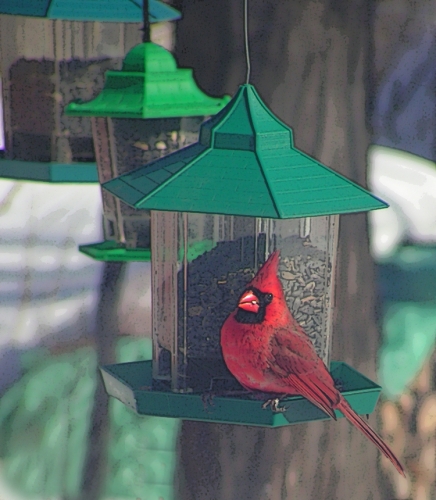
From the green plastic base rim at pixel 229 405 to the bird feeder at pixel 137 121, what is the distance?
1.79ft

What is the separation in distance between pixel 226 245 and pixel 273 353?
27 cm

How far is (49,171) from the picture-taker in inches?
111

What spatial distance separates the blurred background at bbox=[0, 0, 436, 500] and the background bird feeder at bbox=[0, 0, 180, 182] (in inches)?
0.9

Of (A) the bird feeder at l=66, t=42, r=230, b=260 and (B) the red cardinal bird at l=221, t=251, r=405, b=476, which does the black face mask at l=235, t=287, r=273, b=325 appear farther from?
(A) the bird feeder at l=66, t=42, r=230, b=260

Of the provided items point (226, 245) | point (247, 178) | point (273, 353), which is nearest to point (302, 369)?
point (273, 353)

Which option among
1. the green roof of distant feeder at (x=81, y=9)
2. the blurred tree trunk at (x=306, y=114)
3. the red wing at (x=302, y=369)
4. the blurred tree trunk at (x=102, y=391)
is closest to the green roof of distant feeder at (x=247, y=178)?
the red wing at (x=302, y=369)

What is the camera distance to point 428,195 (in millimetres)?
→ 3584

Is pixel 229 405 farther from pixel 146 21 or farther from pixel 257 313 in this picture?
pixel 146 21

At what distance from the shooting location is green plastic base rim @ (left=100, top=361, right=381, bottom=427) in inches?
83.4

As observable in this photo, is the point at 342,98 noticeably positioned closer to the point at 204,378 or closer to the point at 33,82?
the point at 33,82

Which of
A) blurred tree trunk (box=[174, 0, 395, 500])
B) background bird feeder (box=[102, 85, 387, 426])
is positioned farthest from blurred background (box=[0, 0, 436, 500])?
background bird feeder (box=[102, 85, 387, 426])

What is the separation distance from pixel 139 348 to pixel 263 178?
1906 mm

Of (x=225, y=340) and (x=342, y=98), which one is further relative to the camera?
(x=342, y=98)

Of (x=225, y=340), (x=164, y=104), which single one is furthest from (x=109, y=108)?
(x=225, y=340)
